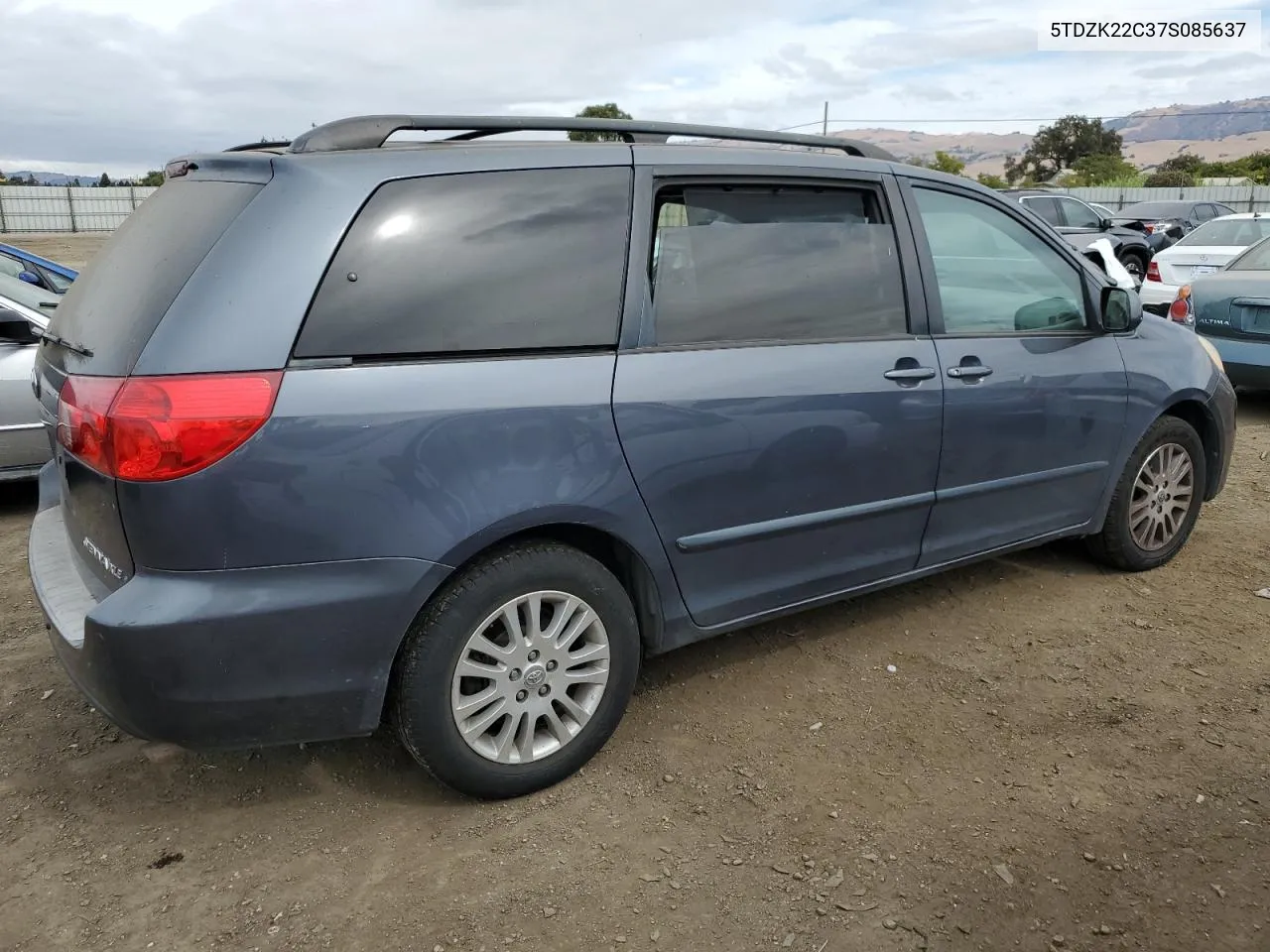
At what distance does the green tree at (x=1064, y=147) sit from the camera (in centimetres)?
6650

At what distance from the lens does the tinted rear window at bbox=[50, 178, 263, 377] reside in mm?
2420

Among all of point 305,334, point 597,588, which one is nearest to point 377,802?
point 597,588

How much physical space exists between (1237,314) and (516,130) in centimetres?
661

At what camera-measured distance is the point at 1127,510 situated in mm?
4340

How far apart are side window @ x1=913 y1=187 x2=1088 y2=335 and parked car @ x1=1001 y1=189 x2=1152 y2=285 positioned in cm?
1397

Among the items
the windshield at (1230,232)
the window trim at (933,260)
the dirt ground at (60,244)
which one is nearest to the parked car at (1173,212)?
the windshield at (1230,232)

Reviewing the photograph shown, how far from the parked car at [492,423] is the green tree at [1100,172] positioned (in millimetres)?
50160

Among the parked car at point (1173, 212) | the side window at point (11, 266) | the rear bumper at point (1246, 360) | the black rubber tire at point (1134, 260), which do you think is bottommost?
the rear bumper at point (1246, 360)

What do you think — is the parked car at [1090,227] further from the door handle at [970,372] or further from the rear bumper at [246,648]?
the rear bumper at [246,648]

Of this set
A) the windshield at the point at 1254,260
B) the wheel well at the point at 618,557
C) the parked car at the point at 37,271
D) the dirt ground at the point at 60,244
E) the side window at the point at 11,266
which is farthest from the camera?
the dirt ground at the point at 60,244

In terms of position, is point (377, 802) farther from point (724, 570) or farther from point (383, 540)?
point (724, 570)

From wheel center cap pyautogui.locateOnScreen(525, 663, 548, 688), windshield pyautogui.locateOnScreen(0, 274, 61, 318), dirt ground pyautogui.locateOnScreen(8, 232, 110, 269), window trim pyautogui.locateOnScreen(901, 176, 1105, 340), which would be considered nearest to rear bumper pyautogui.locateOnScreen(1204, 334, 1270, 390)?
window trim pyautogui.locateOnScreen(901, 176, 1105, 340)

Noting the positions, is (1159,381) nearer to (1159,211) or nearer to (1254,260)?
(1254,260)

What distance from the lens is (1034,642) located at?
385 centimetres
